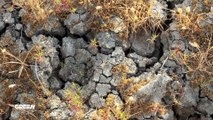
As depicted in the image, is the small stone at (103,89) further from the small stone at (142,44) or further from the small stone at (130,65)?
the small stone at (142,44)

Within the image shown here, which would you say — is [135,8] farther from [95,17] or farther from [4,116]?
[4,116]

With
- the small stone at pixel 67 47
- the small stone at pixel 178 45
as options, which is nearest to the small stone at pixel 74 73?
the small stone at pixel 67 47

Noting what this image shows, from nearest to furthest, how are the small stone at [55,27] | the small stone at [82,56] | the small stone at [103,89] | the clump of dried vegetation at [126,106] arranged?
the clump of dried vegetation at [126,106] < the small stone at [103,89] < the small stone at [82,56] < the small stone at [55,27]

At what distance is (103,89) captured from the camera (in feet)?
11.9

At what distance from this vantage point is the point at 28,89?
3699mm

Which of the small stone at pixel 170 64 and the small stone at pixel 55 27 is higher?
the small stone at pixel 55 27

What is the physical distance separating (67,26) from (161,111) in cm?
114

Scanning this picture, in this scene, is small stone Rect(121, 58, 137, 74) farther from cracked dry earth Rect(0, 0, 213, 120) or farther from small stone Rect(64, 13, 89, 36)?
small stone Rect(64, 13, 89, 36)

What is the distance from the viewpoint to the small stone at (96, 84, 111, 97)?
3621mm

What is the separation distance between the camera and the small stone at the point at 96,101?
359cm

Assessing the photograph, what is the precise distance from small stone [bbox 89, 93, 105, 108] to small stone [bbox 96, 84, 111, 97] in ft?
0.12

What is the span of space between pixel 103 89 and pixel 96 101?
0.12 meters

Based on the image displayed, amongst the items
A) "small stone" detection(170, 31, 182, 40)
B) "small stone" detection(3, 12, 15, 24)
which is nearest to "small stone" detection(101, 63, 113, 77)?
"small stone" detection(170, 31, 182, 40)

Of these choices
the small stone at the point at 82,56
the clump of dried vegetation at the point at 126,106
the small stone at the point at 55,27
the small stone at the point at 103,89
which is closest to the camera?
the clump of dried vegetation at the point at 126,106
